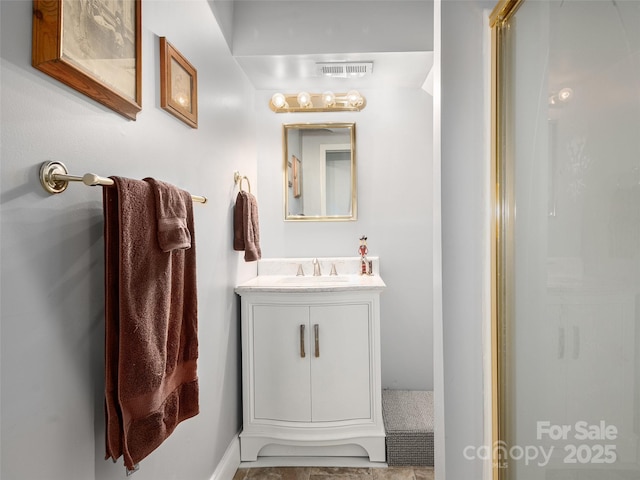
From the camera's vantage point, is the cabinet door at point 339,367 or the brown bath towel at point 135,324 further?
the cabinet door at point 339,367

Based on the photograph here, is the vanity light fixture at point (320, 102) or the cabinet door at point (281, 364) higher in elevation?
the vanity light fixture at point (320, 102)

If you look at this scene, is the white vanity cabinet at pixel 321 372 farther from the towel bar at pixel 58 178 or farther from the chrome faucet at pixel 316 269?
the towel bar at pixel 58 178

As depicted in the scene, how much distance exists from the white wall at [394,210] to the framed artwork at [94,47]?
1671 millimetres

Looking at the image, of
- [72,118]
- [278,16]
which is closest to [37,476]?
[72,118]

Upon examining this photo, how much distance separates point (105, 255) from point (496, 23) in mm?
1323

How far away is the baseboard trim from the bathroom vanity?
5 cm

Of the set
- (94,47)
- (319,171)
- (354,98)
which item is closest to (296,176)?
Answer: (319,171)

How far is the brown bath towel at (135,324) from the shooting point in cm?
92

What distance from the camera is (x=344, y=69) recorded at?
237 cm

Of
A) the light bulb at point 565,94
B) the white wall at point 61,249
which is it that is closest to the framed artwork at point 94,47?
the white wall at point 61,249

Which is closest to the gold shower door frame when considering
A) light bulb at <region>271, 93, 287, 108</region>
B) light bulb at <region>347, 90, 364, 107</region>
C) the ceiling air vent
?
the ceiling air vent

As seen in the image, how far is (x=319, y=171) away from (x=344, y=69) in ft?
2.22

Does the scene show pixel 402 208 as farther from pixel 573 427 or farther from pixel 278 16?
pixel 573 427

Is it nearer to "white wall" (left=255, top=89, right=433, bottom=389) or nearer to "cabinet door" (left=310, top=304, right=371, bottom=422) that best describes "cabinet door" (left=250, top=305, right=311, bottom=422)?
"cabinet door" (left=310, top=304, right=371, bottom=422)
